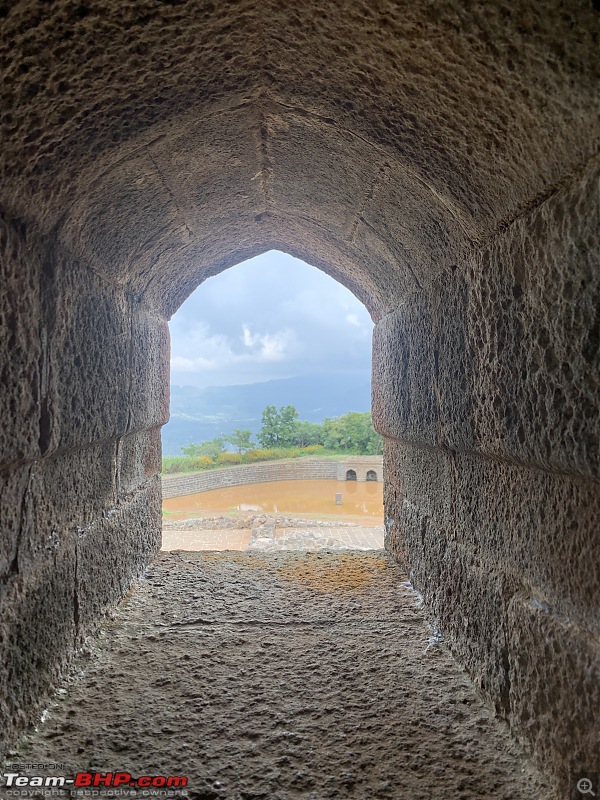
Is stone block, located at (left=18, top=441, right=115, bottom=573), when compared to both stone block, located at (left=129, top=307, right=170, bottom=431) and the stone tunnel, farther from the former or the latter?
stone block, located at (left=129, top=307, right=170, bottom=431)

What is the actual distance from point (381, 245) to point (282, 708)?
177 centimetres

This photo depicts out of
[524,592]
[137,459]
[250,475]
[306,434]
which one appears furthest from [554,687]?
[306,434]

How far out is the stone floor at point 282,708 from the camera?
1.17 metres

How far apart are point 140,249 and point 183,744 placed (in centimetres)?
174

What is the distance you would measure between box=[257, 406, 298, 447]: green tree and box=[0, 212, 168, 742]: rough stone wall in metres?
17.8

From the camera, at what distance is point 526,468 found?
4.35 feet

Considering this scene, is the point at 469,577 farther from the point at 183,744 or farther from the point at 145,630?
the point at 145,630

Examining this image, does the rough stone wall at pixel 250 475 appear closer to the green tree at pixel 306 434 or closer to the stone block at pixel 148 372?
the green tree at pixel 306 434

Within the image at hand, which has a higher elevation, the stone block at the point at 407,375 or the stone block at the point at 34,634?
the stone block at the point at 407,375

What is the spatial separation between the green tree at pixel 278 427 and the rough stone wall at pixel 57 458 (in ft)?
58.5

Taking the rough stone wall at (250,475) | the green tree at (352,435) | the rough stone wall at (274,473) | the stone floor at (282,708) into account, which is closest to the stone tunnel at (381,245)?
the stone floor at (282,708)

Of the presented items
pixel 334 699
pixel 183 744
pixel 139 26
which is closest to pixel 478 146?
pixel 139 26

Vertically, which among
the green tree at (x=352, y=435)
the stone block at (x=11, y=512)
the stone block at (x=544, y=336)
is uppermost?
the stone block at (x=544, y=336)

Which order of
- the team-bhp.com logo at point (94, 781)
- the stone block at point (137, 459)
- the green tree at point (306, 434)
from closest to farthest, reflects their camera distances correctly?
the team-bhp.com logo at point (94, 781) → the stone block at point (137, 459) → the green tree at point (306, 434)
